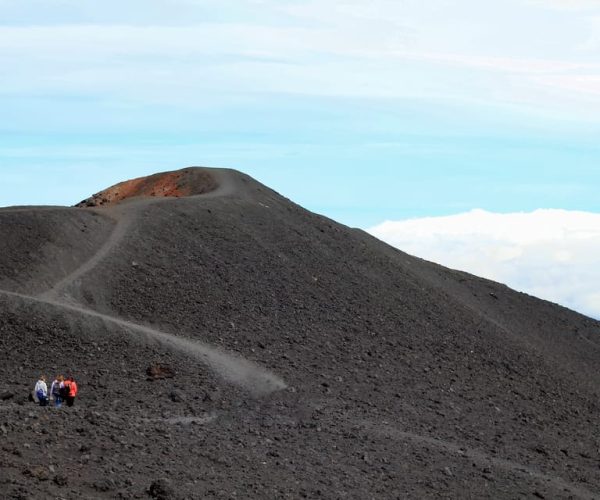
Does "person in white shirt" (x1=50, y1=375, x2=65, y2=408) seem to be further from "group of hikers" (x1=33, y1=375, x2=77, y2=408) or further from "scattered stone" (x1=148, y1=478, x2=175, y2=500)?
"scattered stone" (x1=148, y1=478, x2=175, y2=500)

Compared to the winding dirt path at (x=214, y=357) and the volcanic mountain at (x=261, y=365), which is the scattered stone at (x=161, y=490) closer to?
the volcanic mountain at (x=261, y=365)

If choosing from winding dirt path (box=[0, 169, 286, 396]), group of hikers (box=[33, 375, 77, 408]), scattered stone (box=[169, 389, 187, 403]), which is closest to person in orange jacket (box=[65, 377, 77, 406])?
group of hikers (box=[33, 375, 77, 408])

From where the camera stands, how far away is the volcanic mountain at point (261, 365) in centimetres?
2616

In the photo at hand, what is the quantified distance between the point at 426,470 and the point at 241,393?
253 inches

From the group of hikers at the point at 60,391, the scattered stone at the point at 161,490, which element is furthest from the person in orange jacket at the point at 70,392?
the scattered stone at the point at 161,490

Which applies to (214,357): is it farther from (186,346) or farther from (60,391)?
(60,391)

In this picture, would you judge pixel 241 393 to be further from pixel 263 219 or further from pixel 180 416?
pixel 263 219

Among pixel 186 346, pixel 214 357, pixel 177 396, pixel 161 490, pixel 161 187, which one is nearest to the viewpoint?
pixel 161 490

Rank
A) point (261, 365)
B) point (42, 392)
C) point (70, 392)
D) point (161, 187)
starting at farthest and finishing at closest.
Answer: point (161, 187) → point (261, 365) → point (70, 392) → point (42, 392)

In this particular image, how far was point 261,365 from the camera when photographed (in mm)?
37938

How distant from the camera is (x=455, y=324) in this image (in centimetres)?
4906

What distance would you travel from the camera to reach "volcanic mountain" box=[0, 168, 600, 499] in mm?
26156

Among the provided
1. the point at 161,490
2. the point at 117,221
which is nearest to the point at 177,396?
the point at 161,490

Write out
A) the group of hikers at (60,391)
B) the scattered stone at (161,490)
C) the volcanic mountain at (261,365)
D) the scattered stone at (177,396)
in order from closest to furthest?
the scattered stone at (161,490), the volcanic mountain at (261,365), the group of hikers at (60,391), the scattered stone at (177,396)
